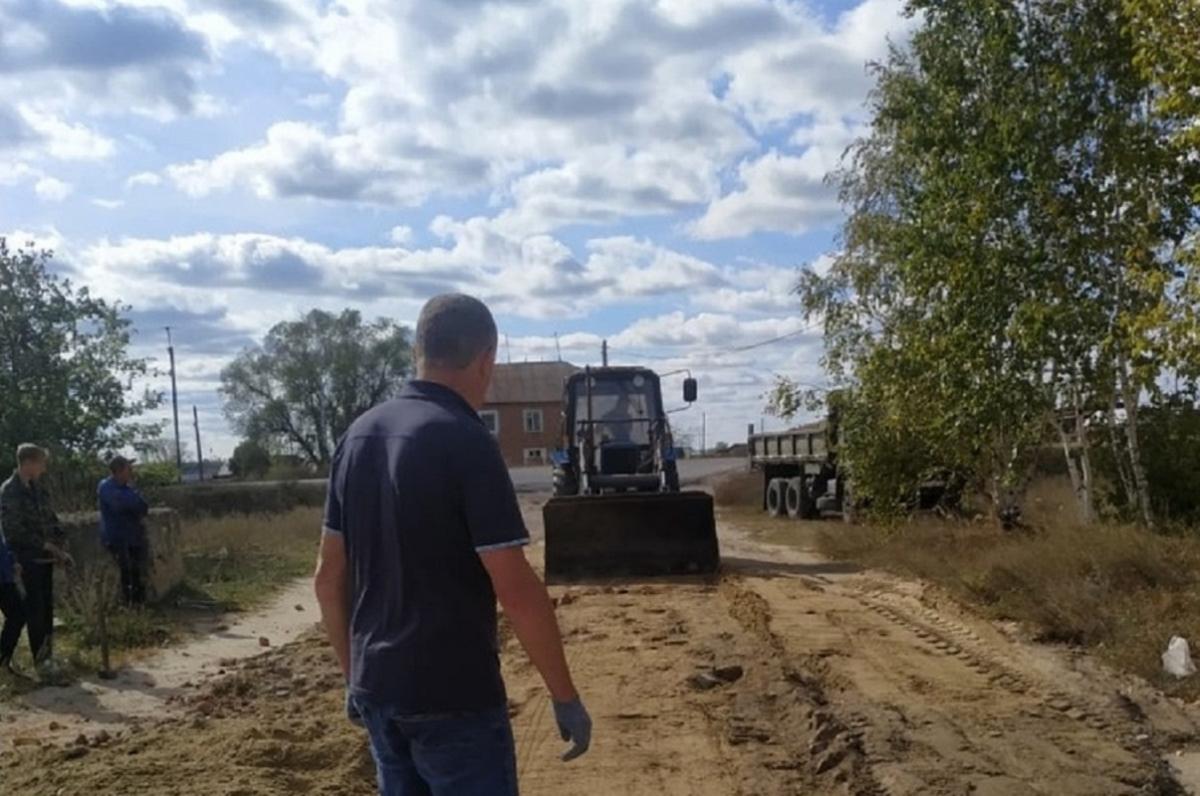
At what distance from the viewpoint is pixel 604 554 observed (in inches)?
725

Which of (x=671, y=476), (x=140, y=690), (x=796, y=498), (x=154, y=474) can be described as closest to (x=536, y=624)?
(x=140, y=690)

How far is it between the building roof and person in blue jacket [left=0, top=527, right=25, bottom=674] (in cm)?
7066

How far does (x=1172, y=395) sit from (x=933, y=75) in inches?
180

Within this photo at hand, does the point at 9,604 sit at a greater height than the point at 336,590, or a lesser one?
lesser

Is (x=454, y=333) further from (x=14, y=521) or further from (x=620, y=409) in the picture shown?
(x=620, y=409)

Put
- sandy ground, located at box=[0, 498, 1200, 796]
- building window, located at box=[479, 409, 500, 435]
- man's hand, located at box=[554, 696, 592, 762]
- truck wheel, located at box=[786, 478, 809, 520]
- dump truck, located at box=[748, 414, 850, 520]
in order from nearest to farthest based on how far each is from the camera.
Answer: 1. man's hand, located at box=[554, 696, 592, 762]
2. building window, located at box=[479, 409, 500, 435]
3. sandy ground, located at box=[0, 498, 1200, 796]
4. dump truck, located at box=[748, 414, 850, 520]
5. truck wheel, located at box=[786, 478, 809, 520]

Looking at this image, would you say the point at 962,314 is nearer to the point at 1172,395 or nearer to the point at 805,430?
the point at 1172,395

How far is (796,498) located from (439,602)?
97.4 feet

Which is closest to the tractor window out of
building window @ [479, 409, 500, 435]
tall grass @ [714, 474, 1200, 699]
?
building window @ [479, 409, 500, 435]

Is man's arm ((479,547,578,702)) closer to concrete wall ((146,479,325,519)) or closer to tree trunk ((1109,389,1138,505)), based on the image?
tree trunk ((1109,389,1138,505))

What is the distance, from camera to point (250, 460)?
7062 centimetres

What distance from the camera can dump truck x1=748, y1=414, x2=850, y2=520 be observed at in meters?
30.2

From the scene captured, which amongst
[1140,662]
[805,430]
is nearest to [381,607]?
[1140,662]

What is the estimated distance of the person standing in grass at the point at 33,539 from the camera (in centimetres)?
1110
